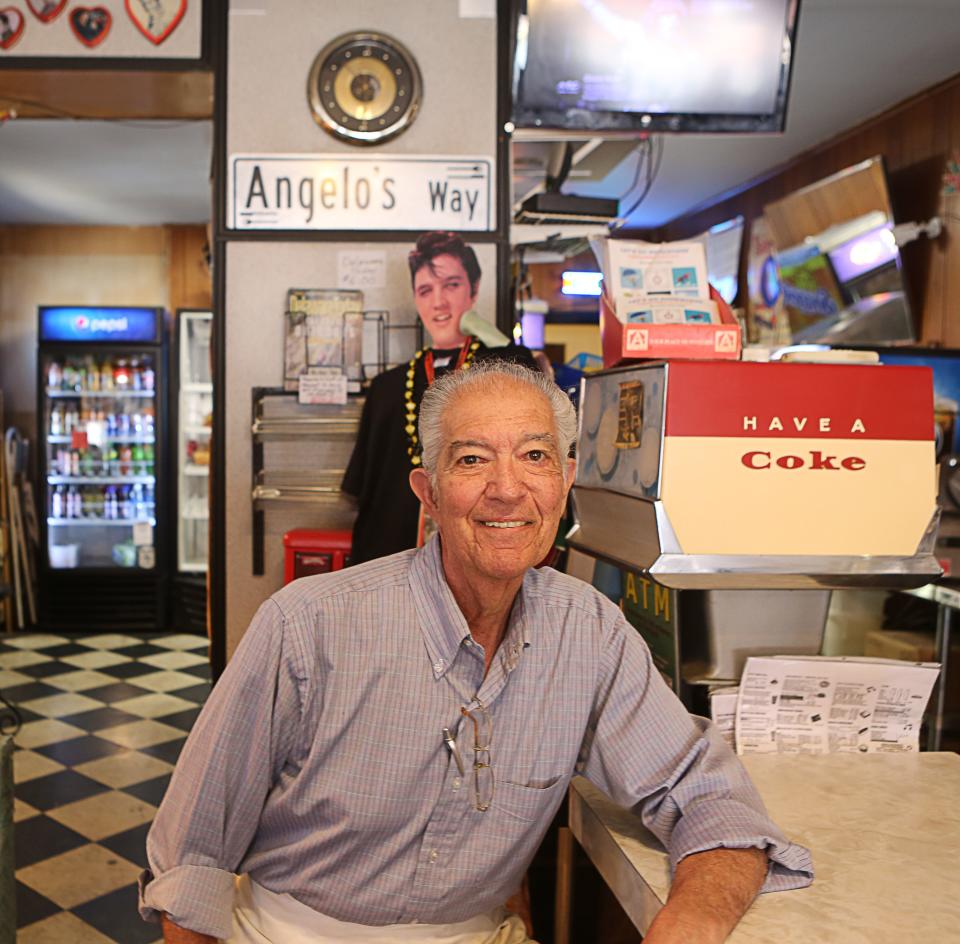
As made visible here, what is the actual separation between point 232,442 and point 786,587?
207 centimetres

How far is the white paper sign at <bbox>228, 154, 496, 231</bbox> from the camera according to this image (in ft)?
10.2

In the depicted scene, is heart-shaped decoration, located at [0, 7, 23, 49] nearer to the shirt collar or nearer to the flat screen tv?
the flat screen tv

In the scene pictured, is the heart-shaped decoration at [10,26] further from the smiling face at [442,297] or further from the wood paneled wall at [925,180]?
the wood paneled wall at [925,180]

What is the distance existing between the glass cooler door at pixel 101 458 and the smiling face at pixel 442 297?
4.57 m

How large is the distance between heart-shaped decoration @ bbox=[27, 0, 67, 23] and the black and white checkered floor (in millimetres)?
2743

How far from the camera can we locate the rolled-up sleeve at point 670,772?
1229mm

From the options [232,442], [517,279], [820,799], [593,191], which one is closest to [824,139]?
[593,191]

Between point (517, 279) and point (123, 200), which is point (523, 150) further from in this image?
point (123, 200)

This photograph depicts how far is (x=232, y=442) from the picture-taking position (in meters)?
3.18

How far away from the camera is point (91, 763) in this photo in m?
4.24

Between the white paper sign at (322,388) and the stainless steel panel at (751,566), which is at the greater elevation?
the white paper sign at (322,388)

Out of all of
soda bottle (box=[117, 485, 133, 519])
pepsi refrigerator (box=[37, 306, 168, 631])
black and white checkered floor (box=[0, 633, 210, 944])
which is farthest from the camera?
soda bottle (box=[117, 485, 133, 519])

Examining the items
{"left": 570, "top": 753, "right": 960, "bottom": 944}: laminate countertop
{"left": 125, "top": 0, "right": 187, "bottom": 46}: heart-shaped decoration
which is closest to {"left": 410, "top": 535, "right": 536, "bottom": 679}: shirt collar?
{"left": 570, "top": 753, "right": 960, "bottom": 944}: laminate countertop

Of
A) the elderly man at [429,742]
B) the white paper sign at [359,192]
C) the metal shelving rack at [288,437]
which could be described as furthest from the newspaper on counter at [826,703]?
the white paper sign at [359,192]
